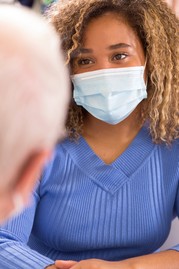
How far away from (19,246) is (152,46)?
0.64 m

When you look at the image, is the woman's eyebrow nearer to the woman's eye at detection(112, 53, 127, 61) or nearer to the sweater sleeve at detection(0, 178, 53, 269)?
the woman's eye at detection(112, 53, 127, 61)

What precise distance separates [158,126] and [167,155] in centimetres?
9

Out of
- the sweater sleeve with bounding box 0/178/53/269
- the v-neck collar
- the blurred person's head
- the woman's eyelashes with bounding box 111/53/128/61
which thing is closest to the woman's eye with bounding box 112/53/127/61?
the woman's eyelashes with bounding box 111/53/128/61

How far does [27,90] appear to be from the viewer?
0.30 meters

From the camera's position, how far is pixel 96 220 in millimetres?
1083

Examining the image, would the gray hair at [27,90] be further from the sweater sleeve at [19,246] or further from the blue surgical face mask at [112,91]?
the blue surgical face mask at [112,91]

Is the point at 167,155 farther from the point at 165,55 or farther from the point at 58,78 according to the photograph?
the point at 58,78

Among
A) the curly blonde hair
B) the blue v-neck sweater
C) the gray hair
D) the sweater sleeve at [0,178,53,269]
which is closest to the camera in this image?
the gray hair

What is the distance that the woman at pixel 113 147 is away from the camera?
1.08 meters

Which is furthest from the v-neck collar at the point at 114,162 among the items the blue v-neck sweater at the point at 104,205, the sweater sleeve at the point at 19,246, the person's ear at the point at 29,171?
the person's ear at the point at 29,171

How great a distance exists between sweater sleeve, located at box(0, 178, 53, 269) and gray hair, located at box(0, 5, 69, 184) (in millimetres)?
632

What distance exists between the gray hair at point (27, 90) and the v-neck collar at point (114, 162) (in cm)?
80

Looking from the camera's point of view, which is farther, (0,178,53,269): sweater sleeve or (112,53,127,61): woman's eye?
(112,53,127,61): woman's eye

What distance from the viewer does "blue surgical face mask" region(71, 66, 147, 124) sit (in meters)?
1.12
